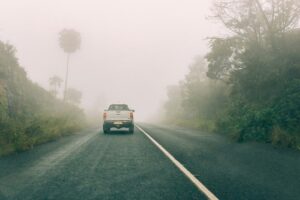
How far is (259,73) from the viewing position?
18.4 meters

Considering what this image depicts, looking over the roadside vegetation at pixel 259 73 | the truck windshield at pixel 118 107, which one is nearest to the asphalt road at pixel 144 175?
the roadside vegetation at pixel 259 73

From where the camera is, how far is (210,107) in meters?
31.9

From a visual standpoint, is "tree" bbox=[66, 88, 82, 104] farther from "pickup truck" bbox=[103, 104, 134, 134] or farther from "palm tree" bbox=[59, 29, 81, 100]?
"pickup truck" bbox=[103, 104, 134, 134]

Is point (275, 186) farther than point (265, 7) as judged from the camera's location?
No

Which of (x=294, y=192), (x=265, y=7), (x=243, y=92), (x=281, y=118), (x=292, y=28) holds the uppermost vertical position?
(x=265, y=7)

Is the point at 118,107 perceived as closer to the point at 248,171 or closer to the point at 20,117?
the point at 20,117

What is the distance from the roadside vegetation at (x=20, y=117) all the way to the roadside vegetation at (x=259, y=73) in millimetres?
9317

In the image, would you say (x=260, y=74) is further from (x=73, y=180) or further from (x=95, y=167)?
(x=73, y=180)

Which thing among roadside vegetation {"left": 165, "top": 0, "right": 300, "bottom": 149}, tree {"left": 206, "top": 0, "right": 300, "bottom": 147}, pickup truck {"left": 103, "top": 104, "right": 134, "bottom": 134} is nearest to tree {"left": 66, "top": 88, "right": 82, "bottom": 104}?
roadside vegetation {"left": 165, "top": 0, "right": 300, "bottom": 149}

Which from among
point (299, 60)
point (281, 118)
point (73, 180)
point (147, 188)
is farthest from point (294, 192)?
point (299, 60)

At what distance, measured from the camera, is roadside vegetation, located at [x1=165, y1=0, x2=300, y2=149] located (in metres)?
15.1

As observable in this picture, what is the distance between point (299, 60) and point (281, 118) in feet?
13.1

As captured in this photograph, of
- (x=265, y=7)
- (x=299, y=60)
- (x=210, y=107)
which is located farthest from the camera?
(x=210, y=107)

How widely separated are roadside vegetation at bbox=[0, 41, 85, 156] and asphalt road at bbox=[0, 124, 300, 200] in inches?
85.4
